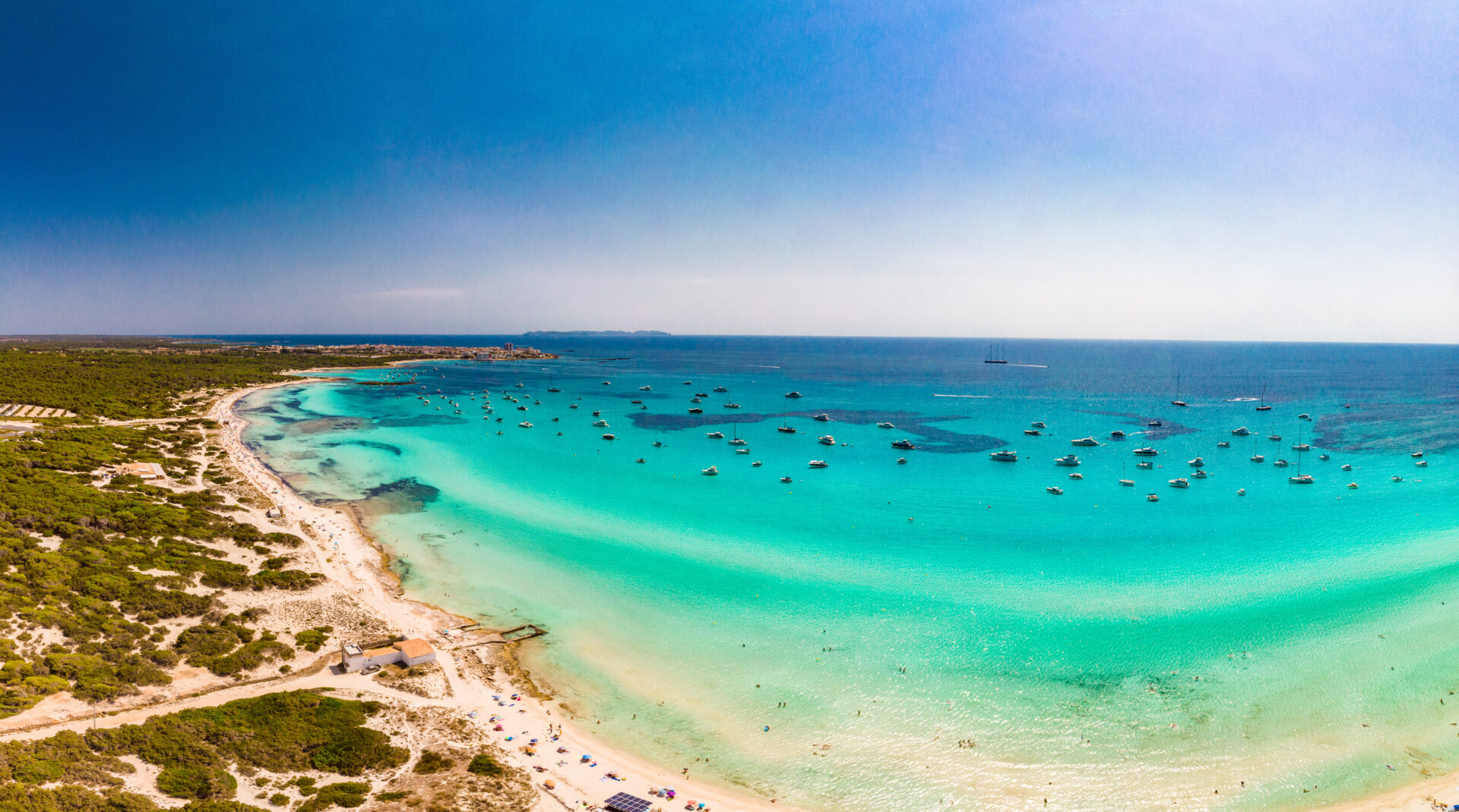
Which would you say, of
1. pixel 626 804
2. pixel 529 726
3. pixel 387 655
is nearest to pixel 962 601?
pixel 626 804

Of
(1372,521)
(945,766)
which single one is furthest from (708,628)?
(1372,521)

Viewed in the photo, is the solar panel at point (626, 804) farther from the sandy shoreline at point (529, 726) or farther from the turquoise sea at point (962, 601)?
the turquoise sea at point (962, 601)

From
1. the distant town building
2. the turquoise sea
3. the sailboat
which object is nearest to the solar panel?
Answer: the turquoise sea

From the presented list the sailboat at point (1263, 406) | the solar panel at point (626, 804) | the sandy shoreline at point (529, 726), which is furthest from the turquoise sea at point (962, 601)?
the sailboat at point (1263, 406)

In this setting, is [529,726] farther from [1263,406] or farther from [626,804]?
[1263,406]

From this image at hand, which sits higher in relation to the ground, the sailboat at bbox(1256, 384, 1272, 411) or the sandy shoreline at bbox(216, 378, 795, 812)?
the sailboat at bbox(1256, 384, 1272, 411)

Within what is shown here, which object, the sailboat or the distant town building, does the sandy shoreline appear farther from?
the sailboat
